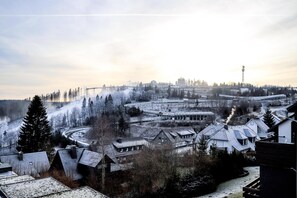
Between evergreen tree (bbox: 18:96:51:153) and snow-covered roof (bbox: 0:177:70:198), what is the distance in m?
27.0

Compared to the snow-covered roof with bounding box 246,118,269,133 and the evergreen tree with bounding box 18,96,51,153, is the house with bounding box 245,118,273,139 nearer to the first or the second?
the snow-covered roof with bounding box 246,118,269,133

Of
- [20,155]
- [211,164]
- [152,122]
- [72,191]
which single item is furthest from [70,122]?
[72,191]

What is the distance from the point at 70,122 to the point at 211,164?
267ft

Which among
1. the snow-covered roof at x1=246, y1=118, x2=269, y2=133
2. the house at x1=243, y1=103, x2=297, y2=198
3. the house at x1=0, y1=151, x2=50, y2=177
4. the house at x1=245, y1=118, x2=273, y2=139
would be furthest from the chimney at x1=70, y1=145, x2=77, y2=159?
the snow-covered roof at x1=246, y1=118, x2=269, y2=133

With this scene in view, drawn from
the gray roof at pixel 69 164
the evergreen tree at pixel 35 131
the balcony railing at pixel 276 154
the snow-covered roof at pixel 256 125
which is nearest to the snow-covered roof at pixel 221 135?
the snow-covered roof at pixel 256 125

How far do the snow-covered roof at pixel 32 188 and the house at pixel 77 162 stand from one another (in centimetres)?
1437

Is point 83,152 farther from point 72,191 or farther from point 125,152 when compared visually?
point 72,191

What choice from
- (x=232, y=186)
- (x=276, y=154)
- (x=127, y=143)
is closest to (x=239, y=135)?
(x=232, y=186)

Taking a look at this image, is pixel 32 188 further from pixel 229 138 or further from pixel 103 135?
pixel 229 138

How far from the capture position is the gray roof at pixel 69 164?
28.2m

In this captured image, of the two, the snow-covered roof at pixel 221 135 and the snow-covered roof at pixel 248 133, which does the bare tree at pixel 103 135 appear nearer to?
the snow-covered roof at pixel 221 135

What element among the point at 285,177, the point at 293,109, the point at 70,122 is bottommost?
the point at 70,122

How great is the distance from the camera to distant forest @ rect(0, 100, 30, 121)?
433ft

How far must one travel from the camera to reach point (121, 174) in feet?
91.3
